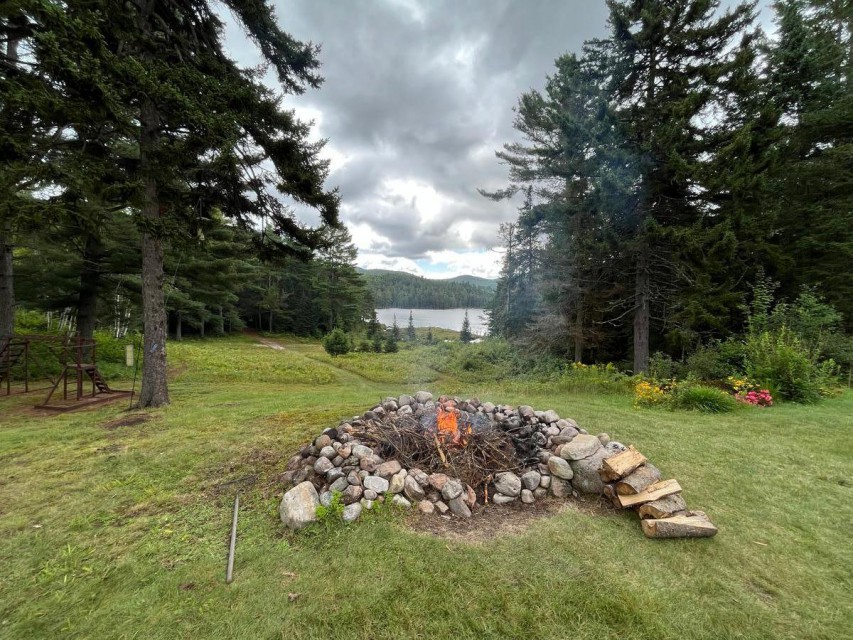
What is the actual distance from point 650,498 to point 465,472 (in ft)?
4.92

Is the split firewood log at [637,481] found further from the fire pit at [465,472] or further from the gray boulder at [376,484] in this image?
the gray boulder at [376,484]

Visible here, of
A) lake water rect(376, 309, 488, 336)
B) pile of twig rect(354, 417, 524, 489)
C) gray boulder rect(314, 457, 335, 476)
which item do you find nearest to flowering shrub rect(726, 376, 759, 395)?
pile of twig rect(354, 417, 524, 489)

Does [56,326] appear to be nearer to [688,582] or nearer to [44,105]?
[44,105]

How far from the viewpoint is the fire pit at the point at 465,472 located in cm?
253

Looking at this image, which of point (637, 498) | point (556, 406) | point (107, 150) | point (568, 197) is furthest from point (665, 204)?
point (107, 150)

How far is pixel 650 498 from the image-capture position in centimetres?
253

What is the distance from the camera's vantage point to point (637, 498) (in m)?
2.59

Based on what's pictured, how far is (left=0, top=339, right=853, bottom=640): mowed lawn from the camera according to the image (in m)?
1.68

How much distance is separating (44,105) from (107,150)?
4041 millimetres

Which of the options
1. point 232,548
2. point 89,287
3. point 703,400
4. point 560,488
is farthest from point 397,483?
point 89,287

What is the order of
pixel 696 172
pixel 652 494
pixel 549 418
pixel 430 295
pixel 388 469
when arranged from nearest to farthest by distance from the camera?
pixel 652 494 < pixel 388 469 < pixel 549 418 < pixel 696 172 < pixel 430 295

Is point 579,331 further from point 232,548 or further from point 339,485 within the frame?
point 232,548

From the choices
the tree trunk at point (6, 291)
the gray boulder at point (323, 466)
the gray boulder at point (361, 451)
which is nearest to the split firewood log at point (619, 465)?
the gray boulder at point (361, 451)

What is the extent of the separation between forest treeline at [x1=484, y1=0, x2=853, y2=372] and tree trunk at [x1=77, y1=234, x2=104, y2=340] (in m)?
13.7
